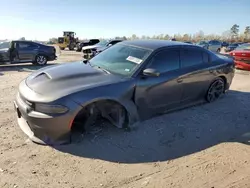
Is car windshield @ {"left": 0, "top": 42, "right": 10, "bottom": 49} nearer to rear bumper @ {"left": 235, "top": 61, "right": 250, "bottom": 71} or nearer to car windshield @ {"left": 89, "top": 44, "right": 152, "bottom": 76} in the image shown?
car windshield @ {"left": 89, "top": 44, "right": 152, "bottom": 76}

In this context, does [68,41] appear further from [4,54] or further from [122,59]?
[122,59]

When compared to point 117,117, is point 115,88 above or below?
above

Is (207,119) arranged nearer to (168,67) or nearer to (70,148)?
(168,67)

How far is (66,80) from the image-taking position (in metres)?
3.80

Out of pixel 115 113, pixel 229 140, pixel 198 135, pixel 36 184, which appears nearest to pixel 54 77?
→ pixel 115 113

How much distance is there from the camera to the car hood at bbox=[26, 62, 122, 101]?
3528 millimetres

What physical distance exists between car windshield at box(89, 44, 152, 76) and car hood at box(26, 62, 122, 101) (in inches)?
8.7

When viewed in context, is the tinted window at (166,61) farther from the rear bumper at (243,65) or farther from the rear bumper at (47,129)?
the rear bumper at (243,65)

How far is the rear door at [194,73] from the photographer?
16.3 feet

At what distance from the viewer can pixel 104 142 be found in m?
3.80

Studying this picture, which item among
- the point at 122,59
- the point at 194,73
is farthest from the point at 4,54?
the point at 194,73

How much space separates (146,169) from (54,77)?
2004 millimetres

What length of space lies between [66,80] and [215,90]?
377cm

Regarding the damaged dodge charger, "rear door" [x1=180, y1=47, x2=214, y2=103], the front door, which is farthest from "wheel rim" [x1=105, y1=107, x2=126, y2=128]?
"rear door" [x1=180, y1=47, x2=214, y2=103]
